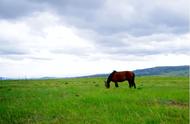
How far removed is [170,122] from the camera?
9516mm

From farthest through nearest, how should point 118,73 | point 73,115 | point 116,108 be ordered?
1. point 118,73
2. point 116,108
3. point 73,115

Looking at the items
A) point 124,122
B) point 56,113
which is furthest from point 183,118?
point 56,113

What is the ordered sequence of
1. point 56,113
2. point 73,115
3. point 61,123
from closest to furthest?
point 61,123
point 73,115
point 56,113

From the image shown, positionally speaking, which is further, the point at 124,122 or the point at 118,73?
the point at 118,73

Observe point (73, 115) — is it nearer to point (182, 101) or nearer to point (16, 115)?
point (16, 115)

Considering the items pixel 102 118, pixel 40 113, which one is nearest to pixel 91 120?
pixel 102 118

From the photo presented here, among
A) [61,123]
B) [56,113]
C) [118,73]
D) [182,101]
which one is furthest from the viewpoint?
[118,73]

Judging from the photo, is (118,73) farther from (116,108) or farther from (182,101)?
(116,108)

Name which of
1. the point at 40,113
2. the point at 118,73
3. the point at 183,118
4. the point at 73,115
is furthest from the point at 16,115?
the point at 118,73

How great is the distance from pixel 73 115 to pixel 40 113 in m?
1.69

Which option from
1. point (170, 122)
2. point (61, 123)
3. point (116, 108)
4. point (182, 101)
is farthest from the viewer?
point (182, 101)

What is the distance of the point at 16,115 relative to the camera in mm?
11930

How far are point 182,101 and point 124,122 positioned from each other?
25.8 feet

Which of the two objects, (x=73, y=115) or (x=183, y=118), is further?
(x=73, y=115)
